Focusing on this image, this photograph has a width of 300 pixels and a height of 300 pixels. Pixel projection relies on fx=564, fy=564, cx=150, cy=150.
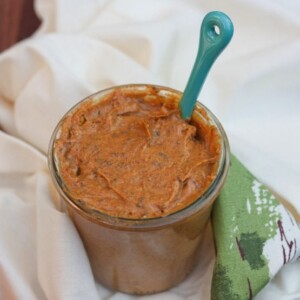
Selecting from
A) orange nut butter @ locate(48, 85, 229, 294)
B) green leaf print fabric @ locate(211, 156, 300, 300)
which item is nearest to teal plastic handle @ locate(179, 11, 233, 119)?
orange nut butter @ locate(48, 85, 229, 294)

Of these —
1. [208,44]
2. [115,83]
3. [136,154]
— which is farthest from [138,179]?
[115,83]

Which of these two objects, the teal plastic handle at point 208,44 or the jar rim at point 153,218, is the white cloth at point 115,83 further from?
the teal plastic handle at point 208,44

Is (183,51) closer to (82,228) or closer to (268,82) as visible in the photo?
(268,82)

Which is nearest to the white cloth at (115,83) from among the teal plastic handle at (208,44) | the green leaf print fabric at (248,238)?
the green leaf print fabric at (248,238)

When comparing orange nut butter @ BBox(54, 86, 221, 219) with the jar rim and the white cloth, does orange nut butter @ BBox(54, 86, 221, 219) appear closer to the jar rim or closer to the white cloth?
the jar rim

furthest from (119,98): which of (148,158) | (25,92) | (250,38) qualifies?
(250,38)

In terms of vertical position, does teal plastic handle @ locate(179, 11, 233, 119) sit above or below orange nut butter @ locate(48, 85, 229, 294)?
above
